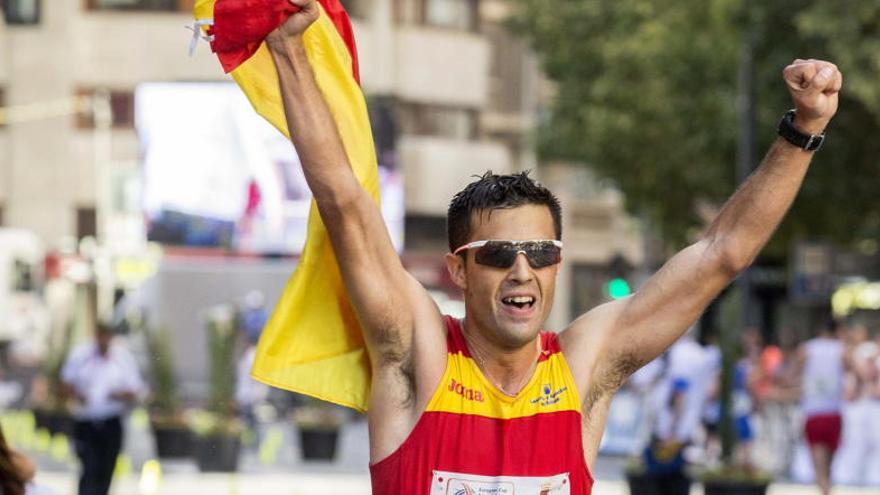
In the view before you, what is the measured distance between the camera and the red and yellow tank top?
502 cm

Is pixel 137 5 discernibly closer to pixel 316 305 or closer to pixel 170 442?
pixel 170 442

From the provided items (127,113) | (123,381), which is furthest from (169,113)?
(123,381)

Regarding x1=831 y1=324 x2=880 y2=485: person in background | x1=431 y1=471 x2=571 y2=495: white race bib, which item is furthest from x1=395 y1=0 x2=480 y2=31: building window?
x1=431 y1=471 x2=571 y2=495: white race bib

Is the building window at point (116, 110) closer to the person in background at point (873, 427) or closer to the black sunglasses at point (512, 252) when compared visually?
the person in background at point (873, 427)

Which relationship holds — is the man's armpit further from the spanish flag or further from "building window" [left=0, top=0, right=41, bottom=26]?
"building window" [left=0, top=0, right=41, bottom=26]

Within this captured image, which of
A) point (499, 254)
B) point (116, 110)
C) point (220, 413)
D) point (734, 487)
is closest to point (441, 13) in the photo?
point (116, 110)

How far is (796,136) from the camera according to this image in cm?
515

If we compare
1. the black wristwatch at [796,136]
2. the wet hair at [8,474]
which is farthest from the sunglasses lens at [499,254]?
the wet hair at [8,474]

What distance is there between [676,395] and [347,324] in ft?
39.7

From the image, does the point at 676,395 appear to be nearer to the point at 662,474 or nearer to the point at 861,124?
the point at 662,474

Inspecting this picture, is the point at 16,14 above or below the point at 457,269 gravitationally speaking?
above

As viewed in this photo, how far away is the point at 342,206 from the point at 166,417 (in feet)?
72.8

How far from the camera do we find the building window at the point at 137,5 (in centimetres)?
5438

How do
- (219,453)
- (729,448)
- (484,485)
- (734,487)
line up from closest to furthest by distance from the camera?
(484,485), (734,487), (729,448), (219,453)
